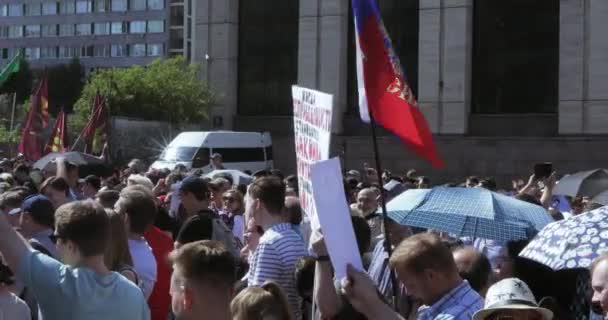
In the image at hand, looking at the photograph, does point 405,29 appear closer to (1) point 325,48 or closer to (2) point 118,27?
(1) point 325,48

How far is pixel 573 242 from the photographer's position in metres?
5.44

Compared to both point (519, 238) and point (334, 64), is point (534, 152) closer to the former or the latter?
point (334, 64)

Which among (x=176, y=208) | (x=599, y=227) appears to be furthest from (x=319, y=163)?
(x=176, y=208)

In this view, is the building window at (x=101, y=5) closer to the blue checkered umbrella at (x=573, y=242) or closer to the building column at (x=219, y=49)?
the building column at (x=219, y=49)

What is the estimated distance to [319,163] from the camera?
164 inches

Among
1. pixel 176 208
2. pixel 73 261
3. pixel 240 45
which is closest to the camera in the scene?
pixel 73 261

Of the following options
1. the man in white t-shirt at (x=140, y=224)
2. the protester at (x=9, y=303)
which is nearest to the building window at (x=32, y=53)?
the man in white t-shirt at (x=140, y=224)

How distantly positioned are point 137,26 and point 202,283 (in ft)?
365

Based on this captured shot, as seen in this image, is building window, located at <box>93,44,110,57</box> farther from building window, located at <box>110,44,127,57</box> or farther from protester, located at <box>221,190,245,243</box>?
protester, located at <box>221,190,245,243</box>

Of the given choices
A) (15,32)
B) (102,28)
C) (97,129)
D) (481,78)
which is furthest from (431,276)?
(15,32)

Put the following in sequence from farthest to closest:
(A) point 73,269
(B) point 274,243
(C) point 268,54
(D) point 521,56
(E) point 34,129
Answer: (C) point 268,54, (D) point 521,56, (E) point 34,129, (B) point 274,243, (A) point 73,269

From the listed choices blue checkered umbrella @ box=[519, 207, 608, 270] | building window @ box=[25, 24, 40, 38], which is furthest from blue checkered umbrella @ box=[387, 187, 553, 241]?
building window @ box=[25, 24, 40, 38]

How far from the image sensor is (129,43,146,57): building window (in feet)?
370

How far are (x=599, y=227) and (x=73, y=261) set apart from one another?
2.93 metres
